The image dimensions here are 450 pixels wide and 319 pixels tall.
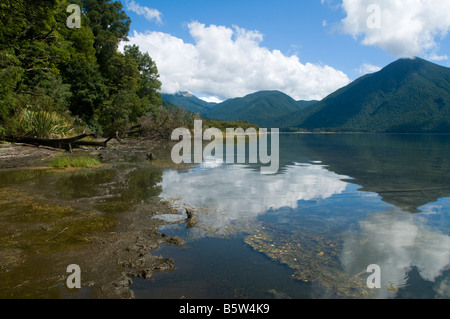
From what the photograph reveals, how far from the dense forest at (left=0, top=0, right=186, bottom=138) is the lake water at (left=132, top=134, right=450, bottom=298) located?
47.8 ft

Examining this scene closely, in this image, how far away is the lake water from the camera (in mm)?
5074

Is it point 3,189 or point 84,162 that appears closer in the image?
point 3,189

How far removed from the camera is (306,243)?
7.11m

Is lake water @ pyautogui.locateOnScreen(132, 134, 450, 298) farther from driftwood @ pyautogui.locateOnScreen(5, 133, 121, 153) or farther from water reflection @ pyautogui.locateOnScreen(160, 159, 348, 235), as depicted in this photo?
driftwood @ pyautogui.locateOnScreen(5, 133, 121, 153)

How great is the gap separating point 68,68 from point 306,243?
42.1 meters

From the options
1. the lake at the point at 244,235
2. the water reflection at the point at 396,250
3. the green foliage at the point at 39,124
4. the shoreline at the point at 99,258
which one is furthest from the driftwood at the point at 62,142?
the water reflection at the point at 396,250

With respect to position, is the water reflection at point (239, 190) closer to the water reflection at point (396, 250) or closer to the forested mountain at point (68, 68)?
the water reflection at point (396, 250)

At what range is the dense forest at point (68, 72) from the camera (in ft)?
61.7

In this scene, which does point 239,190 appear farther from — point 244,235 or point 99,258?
point 99,258

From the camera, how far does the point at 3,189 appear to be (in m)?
11.4

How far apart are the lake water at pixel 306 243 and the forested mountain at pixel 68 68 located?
15.1 metres

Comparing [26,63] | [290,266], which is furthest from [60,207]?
[26,63]
